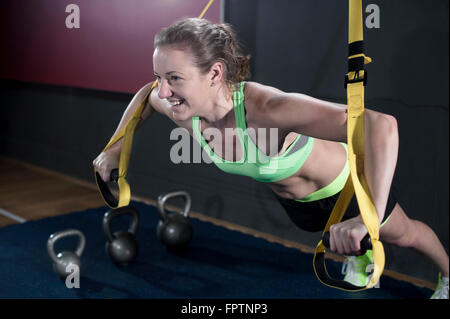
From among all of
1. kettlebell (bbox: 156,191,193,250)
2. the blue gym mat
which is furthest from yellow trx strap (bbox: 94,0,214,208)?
kettlebell (bbox: 156,191,193,250)

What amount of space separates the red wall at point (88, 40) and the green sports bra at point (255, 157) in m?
0.13

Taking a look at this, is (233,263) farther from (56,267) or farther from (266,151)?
(266,151)

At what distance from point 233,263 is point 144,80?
1.02 m

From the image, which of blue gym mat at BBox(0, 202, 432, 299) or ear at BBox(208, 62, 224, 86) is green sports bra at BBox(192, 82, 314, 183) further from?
blue gym mat at BBox(0, 202, 432, 299)

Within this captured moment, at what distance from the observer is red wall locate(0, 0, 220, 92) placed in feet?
2.16

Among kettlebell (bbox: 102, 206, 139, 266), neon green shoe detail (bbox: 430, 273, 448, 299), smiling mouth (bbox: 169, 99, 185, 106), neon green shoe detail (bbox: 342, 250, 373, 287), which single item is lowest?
kettlebell (bbox: 102, 206, 139, 266)

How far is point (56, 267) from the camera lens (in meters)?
1.40

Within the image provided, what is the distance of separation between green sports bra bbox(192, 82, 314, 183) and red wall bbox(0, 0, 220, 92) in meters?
0.13

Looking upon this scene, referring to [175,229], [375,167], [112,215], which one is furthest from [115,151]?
[175,229]

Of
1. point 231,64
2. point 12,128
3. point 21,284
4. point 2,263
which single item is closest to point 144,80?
point 231,64

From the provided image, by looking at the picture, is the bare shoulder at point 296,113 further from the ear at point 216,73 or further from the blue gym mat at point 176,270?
the blue gym mat at point 176,270

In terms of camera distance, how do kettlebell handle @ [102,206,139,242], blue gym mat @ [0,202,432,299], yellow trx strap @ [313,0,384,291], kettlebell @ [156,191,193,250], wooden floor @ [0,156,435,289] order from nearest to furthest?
yellow trx strap @ [313,0,384,291], wooden floor @ [0,156,435,289], blue gym mat @ [0,202,432,299], kettlebell handle @ [102,206,139,242], kettlebell @ [156,191,193,250]

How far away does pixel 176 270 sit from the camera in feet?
5.15

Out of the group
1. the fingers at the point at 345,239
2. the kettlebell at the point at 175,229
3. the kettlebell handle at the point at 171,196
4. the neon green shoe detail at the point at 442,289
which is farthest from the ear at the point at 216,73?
the kettlebell at the point at 175,229
